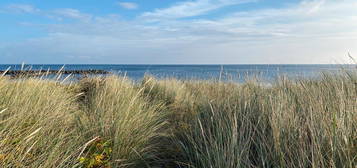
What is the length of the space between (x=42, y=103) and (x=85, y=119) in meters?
Result: 0.61

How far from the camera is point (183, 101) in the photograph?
6.36m

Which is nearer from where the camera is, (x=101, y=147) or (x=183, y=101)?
(x=101, y=147)

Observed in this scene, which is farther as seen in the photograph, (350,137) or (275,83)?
(275,83)

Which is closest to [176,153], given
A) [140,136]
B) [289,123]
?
[140,136]

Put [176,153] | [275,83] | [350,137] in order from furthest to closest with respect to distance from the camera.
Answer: [275,83] < [176,153] < [350,137]

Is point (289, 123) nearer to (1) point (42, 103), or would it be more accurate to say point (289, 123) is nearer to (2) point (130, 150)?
(2) point (130, 150)

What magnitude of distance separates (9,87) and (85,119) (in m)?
1.16

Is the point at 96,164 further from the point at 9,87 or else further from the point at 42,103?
the point at 9,87

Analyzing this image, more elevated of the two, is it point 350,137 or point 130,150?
point 350,137

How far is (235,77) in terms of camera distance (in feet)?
19.4

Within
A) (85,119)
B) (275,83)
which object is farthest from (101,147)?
(275,83)

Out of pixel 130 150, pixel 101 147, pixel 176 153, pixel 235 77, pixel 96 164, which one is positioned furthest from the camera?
pixel 235 77

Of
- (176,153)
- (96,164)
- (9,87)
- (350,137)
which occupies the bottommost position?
(176,153)

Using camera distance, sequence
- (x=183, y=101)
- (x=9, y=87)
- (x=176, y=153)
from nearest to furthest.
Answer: (x=176, y=153) → (x=9, y=87) → (x=183, y=101)
